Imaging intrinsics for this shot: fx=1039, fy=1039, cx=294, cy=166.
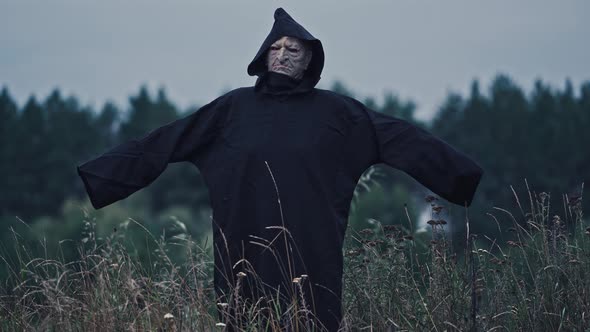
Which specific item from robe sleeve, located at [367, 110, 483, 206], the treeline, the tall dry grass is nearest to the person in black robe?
robe sleeve, located at [367, 110, 483, 206]

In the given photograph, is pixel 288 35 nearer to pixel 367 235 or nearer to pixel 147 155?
pixel 147 155

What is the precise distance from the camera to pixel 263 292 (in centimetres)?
556

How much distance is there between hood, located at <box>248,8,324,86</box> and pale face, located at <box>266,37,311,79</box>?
0.04 m

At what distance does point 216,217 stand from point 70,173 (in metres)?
54.5

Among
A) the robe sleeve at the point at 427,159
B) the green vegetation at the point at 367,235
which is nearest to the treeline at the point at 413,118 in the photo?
the green vegetation at the point at 367,235

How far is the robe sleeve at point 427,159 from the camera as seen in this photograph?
6.02 meters

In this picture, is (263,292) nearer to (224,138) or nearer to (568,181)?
(224,138)

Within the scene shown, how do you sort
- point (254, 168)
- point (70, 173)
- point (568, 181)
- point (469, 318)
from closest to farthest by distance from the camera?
point (469, 318) < point (254, 168) < point (568, 181) < point (70, 173)

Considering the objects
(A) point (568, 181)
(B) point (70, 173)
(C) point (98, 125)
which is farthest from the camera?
(C) point (98, 125)

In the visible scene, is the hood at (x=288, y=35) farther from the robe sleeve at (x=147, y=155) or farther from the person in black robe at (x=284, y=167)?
the robe sleeve at (x=147, y=155)

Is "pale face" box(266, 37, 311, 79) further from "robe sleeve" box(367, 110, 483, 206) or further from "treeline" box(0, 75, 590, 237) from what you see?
"treeline" box(0, 75, 590, 237)

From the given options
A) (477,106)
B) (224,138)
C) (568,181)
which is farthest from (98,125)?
(224,138)

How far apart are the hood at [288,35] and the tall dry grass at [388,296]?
104cm

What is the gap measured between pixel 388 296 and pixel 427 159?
85 cm
